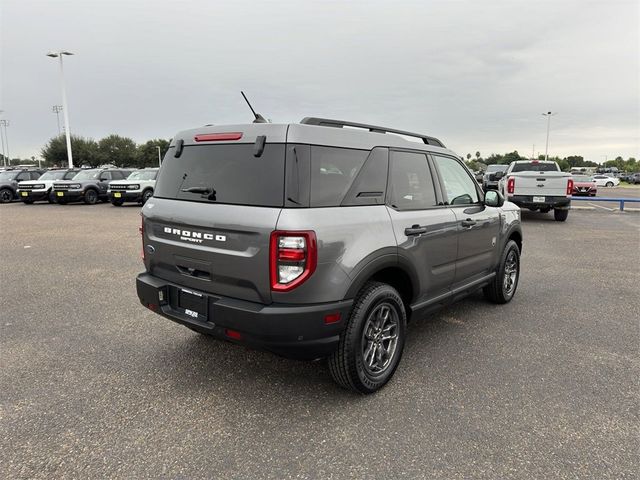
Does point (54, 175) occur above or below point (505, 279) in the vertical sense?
above

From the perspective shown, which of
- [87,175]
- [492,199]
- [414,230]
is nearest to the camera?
[414,230]

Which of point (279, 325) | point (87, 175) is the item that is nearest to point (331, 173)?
point (279, 325)

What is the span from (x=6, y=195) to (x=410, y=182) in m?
26.2

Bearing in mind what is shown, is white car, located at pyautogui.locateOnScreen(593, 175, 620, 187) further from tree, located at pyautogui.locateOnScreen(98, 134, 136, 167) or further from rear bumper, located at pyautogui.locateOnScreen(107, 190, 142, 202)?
tree, located at pyautogui.locateOnScreen(98, 134, 136, 167)

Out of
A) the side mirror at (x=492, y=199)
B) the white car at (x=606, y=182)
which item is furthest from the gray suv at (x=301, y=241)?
the white car at (x=606, y=182)

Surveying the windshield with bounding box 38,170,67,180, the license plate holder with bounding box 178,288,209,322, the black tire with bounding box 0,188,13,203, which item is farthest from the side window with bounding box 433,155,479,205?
the black tire with bounding box 0,188,13,203

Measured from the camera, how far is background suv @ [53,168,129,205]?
20.6 metres

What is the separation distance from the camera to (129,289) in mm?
5980

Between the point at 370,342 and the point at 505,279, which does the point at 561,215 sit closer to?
the point at 505,279

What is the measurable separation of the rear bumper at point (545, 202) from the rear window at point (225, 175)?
1235 centimetres

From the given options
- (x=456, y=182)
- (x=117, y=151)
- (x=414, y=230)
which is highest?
(x=117, y=151)

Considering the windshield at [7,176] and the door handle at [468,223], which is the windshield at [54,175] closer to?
the windshield at [7,176]

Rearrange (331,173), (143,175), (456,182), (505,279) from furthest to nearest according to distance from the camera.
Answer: (143,175) → (505,279) → (456,182) → (331,173)

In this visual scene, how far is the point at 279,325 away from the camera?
2.71 meters
